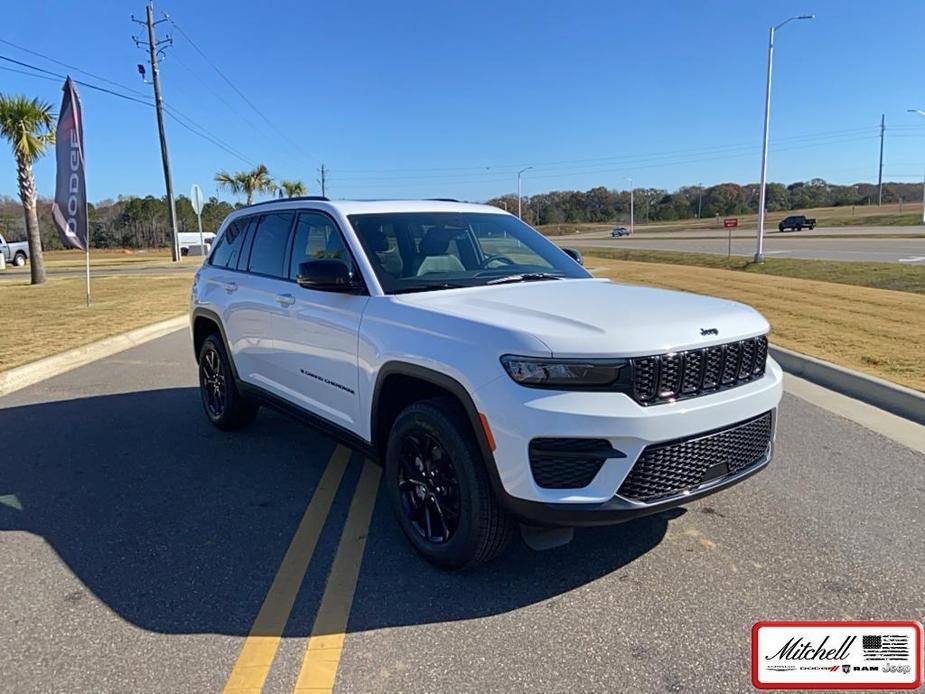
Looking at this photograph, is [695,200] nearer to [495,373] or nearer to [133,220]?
[133,220]

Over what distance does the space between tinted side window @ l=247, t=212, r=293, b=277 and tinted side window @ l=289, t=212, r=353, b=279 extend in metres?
0.16

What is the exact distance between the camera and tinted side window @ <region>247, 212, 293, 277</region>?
16.3 feet

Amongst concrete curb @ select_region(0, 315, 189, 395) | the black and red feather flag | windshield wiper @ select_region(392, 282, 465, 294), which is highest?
the black and red feather flag

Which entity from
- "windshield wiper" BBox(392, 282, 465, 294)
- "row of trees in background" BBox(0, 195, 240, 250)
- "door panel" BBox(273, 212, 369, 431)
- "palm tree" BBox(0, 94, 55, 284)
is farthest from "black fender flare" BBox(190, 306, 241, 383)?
"row of trees in background" BBox(0, 195, 240, 250)

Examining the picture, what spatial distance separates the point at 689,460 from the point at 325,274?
2.15 m

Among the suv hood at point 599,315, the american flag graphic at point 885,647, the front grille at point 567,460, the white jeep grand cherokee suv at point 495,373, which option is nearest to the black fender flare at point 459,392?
the white jeep grand cherokee suv at point 495,373

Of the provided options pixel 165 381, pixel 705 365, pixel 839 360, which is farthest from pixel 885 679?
pixel 165 381

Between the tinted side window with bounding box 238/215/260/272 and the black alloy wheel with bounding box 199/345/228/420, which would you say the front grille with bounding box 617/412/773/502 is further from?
the black alloy wheel with bounding box 199/345/228/420

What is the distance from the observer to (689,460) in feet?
10.2

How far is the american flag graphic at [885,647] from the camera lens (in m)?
2.76

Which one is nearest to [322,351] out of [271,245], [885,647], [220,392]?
[271,245]

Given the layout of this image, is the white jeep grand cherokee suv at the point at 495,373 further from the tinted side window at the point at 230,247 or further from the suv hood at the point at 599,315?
the tinted side window at the point at 230,247

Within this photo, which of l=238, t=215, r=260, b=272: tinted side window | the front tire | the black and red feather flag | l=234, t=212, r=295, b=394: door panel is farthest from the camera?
the black and red feather flag

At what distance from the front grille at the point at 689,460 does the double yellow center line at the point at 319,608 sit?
1399mm
